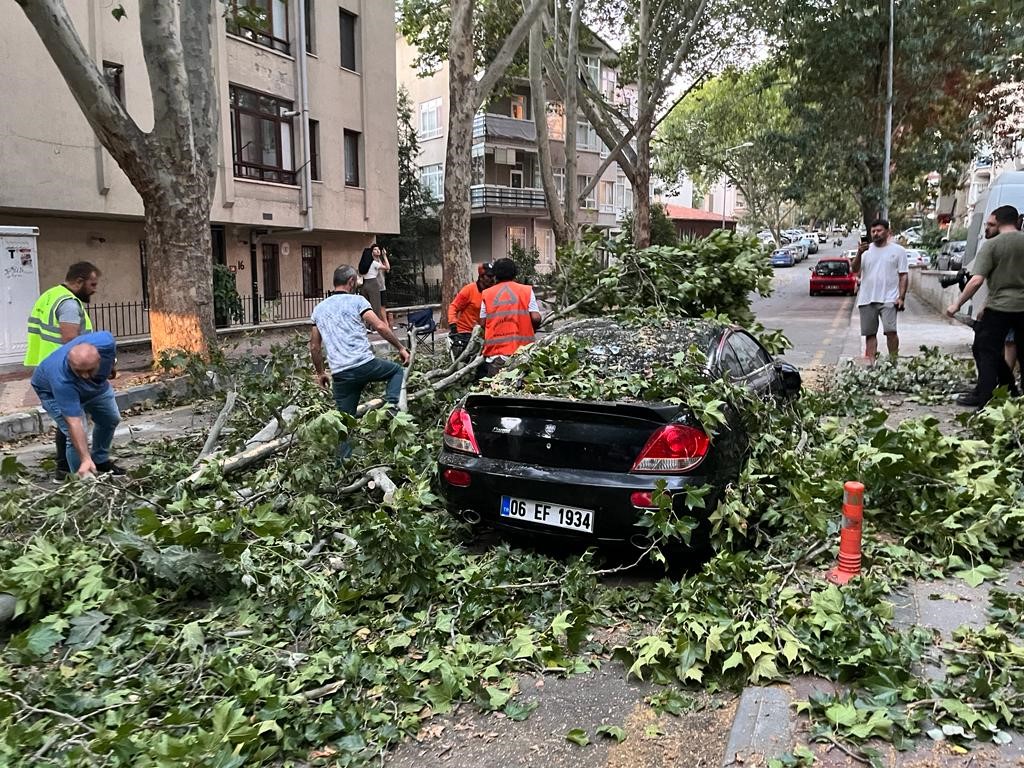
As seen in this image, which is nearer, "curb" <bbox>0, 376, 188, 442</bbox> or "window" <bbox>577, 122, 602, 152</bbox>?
"curb" <bbox>0, 376, 188, 442</bbox>

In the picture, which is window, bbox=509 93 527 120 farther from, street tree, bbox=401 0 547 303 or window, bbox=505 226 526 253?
street tree, bbox=401 0 547 303

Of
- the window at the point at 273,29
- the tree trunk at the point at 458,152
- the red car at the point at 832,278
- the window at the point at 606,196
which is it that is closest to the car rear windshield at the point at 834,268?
the red car at the point at 832,278

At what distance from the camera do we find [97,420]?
6480mm

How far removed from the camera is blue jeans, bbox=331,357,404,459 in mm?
6586

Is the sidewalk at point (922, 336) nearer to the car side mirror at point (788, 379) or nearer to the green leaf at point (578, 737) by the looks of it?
the car side mirror at point (788, 379)

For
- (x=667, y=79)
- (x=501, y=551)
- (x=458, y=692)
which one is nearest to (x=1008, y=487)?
(x=501, y=551)

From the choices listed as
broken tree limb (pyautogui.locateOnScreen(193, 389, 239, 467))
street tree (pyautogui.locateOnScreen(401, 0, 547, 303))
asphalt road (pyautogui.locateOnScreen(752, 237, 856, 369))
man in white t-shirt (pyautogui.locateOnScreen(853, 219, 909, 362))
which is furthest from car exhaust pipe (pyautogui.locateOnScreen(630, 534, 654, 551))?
street tree (pyautogui.locateOnScreen(401, 0, 547, 303))

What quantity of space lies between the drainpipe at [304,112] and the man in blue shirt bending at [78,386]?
15760 millimetres

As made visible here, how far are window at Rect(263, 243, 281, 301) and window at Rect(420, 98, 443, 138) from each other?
1794 cm

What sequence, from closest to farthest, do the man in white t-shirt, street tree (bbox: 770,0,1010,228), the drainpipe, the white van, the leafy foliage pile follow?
the leafy foliage pile, the man in white t-shirt, the white van, the drainpipe, street tree (bbox: 770,0,1010,228)

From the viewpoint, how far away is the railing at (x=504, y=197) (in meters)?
36.0

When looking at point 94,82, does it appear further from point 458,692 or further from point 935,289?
point 935,289

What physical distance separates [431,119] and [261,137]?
19671 millimetres

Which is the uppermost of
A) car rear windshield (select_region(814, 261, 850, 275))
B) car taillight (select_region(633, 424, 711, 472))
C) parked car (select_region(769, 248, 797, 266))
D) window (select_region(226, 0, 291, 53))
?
window (select_region(226, 0, 291, 53))
